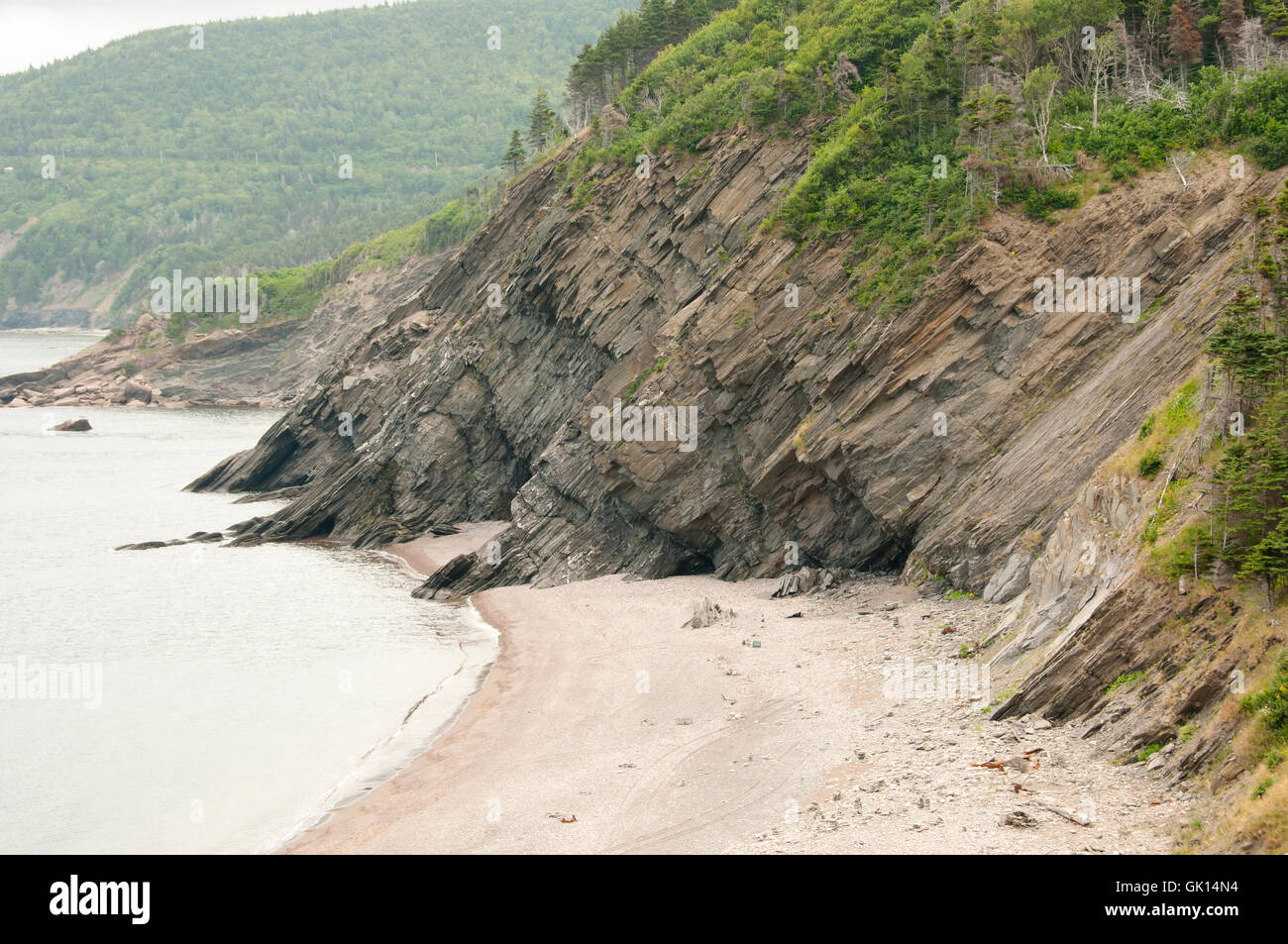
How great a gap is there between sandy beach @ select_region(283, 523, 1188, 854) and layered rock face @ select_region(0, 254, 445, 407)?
111 meters

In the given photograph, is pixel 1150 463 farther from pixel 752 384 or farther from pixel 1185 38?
Result: pixel 1185 38

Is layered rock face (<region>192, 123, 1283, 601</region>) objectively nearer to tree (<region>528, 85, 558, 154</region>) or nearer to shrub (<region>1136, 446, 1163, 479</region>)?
shrub (<region>1136, 446, 1163, 479</region>)

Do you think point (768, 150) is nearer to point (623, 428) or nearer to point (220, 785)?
point (623, 428)

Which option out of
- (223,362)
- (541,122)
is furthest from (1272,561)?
(223,362)

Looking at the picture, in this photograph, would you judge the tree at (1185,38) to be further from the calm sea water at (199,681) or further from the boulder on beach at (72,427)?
the boulder on beach at (72,427)

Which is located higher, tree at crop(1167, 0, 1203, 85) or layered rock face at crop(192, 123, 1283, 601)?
tree at crop(1167, 0, 1203, 85)

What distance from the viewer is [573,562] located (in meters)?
45.0

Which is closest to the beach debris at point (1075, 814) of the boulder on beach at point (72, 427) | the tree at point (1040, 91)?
the tree at point (1040, 91)

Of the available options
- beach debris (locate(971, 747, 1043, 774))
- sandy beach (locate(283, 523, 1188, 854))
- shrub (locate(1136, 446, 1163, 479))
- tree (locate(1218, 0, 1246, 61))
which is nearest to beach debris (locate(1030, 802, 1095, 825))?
sandy beach (locate(283, 523, 1188, 854))

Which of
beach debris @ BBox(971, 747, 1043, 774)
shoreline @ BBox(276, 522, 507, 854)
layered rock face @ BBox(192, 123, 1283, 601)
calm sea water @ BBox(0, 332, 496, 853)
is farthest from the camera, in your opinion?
layered rock face @ BBox(192, 123, 1283, 601)

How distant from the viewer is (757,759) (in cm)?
2253

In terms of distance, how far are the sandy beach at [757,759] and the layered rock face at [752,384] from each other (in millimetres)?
4386

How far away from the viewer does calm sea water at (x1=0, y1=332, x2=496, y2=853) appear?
23891 millimetres
